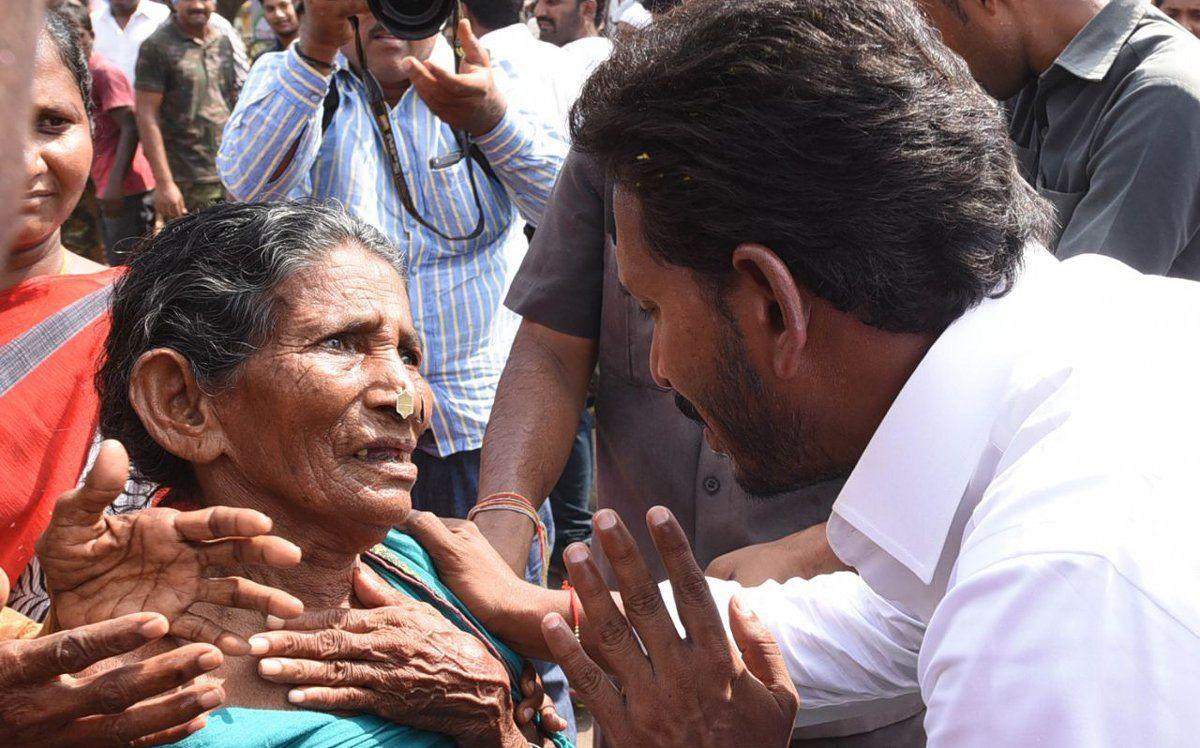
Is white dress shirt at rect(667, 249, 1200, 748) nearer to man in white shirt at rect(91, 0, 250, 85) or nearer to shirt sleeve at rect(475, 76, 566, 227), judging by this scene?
shirt sleeve at rect(475, 76, 566, 227)

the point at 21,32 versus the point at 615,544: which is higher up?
the point at 21,32

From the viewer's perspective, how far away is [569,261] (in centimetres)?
291

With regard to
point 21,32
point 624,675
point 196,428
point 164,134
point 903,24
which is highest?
point 21,32

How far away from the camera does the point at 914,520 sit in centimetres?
174

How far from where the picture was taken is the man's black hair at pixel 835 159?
168 cm

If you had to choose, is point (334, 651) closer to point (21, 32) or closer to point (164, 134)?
point (21, 32)

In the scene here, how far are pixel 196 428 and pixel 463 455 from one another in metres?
1.61

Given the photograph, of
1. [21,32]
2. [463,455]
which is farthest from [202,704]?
[463,455]

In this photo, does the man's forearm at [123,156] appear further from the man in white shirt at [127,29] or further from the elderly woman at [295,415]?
the elderly woman at [295,415]

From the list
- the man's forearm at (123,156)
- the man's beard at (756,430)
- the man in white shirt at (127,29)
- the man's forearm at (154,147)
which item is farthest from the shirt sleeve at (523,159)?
the man in white shirt at (127,29)

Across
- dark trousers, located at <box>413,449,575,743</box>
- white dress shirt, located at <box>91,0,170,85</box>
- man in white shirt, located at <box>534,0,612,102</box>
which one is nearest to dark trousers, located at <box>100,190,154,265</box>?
white dress shirt, located at <box>91,0,170,85</box>

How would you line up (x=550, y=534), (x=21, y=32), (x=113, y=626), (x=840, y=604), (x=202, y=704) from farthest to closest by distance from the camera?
(x=550, y=534) → (x=840, y=604) → (x=202, y=704) → (x=113, y=626) → (x=21, y=32)

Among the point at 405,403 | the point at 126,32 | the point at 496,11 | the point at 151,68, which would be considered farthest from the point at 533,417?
the point at 126,32

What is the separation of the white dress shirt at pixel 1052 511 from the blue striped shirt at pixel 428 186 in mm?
2100
